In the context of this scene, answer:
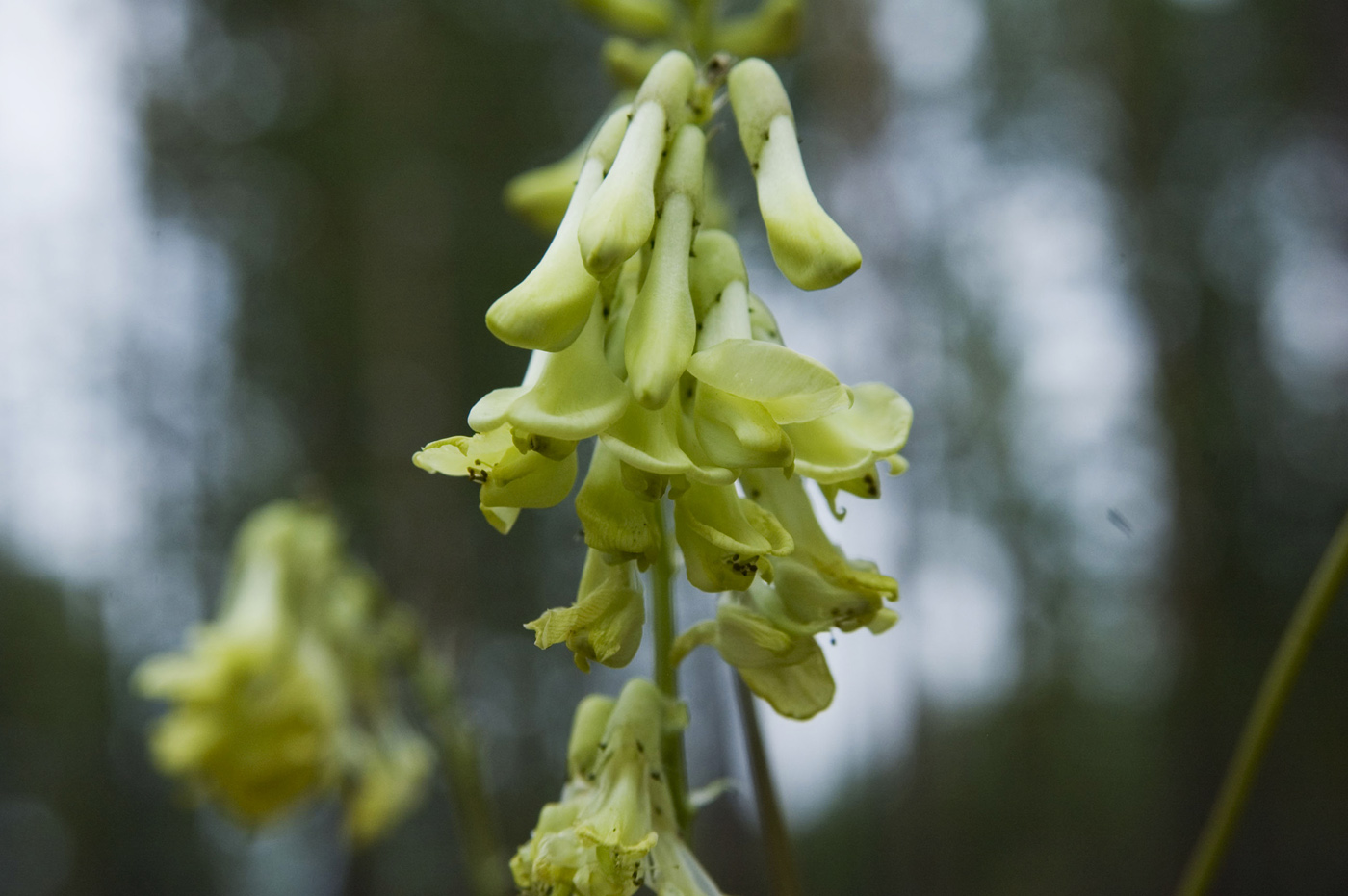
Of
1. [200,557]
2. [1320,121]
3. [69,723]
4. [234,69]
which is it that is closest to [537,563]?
[200,557]

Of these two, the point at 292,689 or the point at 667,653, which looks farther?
the point at 292,689

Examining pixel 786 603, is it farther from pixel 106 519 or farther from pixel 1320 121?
pixel 106 519

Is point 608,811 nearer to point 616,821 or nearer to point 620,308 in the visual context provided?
point 616,821

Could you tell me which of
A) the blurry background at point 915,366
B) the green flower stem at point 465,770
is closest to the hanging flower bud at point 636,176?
the green flower stem at point 465,770

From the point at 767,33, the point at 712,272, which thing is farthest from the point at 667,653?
the point at 767,33

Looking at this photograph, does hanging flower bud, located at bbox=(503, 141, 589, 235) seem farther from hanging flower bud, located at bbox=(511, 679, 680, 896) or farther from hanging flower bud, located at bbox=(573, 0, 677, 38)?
hanging flower bud, located at bbox=(511, 679, 680, 896)

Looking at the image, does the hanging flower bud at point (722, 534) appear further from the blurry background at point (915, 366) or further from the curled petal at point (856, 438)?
the blurry background at point (915, 366)
